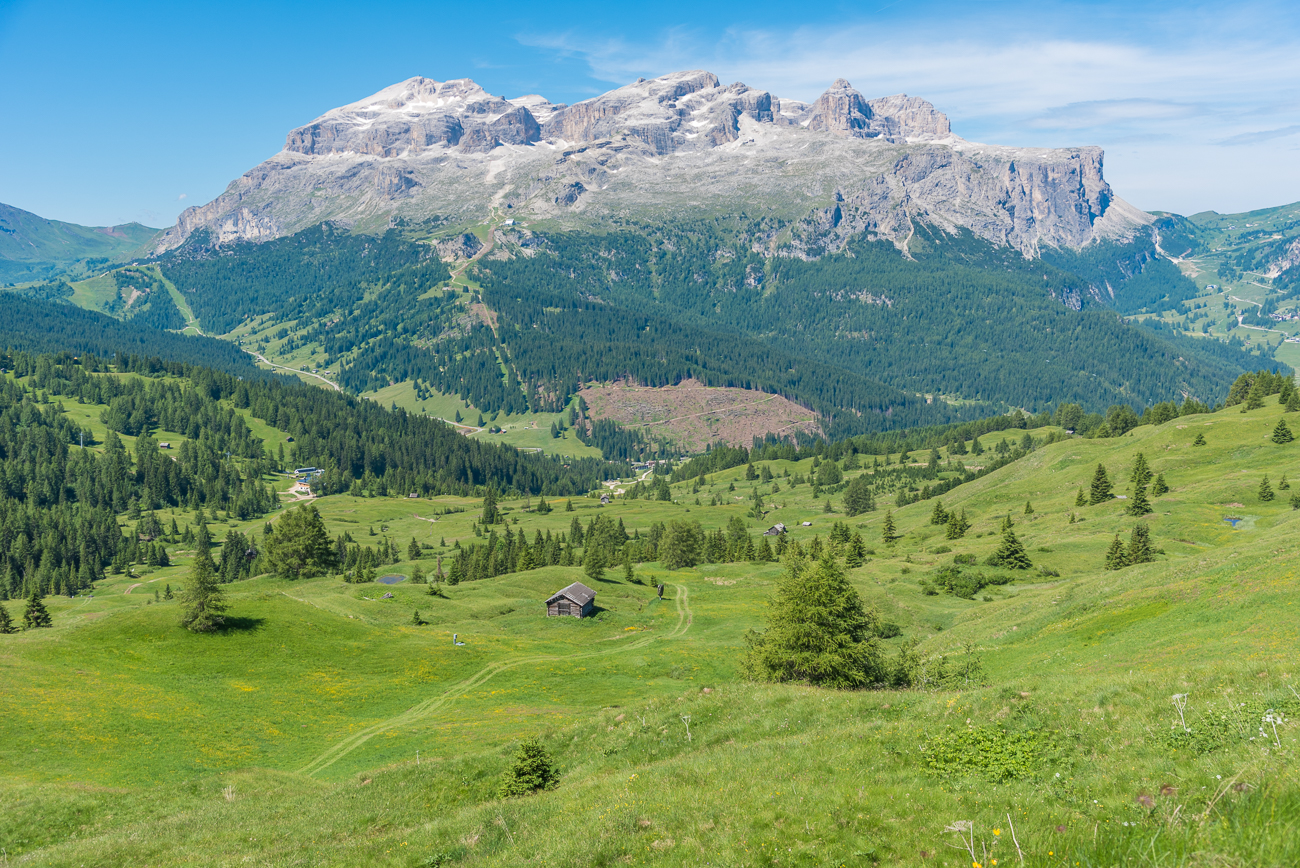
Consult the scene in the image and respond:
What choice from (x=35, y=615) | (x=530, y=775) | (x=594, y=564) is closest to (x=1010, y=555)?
(x=594, y=564)

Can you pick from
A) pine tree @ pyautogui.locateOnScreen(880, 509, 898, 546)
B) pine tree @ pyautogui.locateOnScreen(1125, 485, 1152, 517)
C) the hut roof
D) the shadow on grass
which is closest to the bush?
the shadow on grass

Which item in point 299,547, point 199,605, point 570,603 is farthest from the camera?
point 299,547

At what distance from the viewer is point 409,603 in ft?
362

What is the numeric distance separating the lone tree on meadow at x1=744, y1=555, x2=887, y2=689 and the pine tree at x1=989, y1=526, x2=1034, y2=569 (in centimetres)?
6005

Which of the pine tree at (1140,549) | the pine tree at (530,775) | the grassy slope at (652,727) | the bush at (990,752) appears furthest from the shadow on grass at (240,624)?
the pine tree at (1140,549)

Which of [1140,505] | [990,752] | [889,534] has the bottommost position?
[889,534]

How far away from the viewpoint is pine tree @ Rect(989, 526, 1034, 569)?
100375 mm

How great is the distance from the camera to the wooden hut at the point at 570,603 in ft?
362

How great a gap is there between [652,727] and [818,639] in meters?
21.7

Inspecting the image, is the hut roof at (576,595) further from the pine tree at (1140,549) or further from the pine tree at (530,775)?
the pine tree at (530,775)

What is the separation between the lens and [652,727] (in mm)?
31109

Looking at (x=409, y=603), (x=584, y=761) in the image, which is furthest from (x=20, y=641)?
(x=584, y=761)

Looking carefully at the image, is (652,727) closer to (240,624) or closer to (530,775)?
(530,775)

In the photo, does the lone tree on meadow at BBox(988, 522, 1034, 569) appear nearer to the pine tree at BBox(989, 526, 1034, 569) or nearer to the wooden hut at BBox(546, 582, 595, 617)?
the pine tree at BBox(989, 526, 1034, 569)
